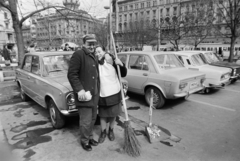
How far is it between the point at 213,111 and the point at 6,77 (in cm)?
986

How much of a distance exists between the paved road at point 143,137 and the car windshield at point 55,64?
1.26m

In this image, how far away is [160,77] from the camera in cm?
500

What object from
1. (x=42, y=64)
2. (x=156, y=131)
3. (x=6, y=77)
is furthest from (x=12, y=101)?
(x=156, y=131)

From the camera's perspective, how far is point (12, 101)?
234 inches

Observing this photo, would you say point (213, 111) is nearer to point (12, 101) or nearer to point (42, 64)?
point (42, 64)

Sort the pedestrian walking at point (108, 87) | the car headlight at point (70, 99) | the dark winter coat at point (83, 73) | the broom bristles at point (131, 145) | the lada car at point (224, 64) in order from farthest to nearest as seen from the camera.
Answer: the lada car at point (224, 64), the car headlight at point (70, 99), the pedestrian walking at point (108, 87), the broom bristles at point (131, 145), the dark winter coat at point (83, 73)

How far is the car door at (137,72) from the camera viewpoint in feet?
18.0

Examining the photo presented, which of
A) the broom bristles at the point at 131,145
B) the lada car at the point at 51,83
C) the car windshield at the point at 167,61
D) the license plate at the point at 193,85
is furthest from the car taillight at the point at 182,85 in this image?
the broom bristles at the point at 131,145

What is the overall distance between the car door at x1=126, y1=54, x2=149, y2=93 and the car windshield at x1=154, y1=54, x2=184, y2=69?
16.2 inches

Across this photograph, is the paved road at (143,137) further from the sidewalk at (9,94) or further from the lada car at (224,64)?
the lada car at (224,64)

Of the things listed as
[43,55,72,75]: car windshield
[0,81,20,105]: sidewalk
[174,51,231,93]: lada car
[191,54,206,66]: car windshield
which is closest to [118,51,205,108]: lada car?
[174,51,231,93]: lada car

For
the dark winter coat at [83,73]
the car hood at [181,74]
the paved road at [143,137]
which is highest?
the dark winter coat at [83,73]

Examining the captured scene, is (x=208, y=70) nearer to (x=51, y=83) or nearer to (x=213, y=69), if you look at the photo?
(x=213, y=69)

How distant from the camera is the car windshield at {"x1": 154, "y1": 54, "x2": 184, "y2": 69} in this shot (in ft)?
17.9
